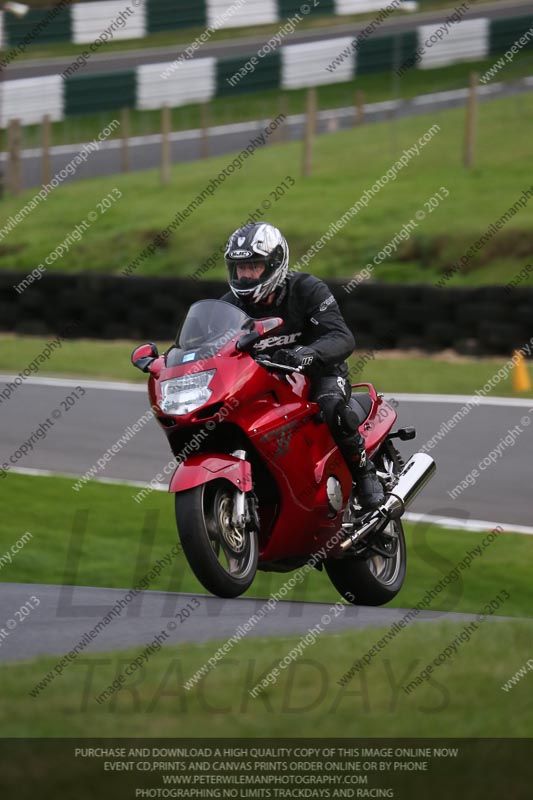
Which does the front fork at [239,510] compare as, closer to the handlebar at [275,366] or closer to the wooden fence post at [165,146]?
the handlebar at [275,366]

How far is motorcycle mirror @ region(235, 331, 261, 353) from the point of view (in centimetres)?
577

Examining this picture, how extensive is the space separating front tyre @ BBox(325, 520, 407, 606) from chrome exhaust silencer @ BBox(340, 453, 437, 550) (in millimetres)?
157

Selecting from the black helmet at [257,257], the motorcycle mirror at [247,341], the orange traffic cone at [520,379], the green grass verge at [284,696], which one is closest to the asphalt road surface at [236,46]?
the orange traffic cone at [520,379]

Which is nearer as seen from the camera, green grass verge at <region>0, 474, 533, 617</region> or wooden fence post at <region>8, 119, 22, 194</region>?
green grass verge at <region>0, 474, 533, 617</region>

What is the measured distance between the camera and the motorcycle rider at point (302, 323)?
614 centimetres

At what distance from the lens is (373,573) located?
6816mm

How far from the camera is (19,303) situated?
58.6ft

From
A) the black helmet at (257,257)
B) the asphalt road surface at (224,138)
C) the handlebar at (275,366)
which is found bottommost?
the asphalt road surface at (224,138)

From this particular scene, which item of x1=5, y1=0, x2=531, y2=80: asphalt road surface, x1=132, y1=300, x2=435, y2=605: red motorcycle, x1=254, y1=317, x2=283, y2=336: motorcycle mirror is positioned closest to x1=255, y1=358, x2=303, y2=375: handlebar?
x1=132, y1=300, x2=435, y2=605: red motorcycle

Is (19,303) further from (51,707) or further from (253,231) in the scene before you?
(51,707)

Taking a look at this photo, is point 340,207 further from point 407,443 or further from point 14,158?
point 407,443

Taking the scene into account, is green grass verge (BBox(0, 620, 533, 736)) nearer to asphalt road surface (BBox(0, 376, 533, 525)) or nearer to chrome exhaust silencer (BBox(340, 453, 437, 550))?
chrome exhaust silencer (BBox(340, 453, 437, 550))

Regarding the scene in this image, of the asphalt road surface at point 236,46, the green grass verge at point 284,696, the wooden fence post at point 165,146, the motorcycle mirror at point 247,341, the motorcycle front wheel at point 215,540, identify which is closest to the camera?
the green grass verge at point 284,696

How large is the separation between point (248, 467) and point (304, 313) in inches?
39.6
